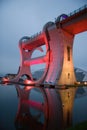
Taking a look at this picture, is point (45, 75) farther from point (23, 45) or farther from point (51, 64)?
point (23, 45)

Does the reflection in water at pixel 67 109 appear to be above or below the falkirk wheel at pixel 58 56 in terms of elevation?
below

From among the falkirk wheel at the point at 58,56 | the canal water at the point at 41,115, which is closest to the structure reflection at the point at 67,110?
the canal water at the point at 41,115

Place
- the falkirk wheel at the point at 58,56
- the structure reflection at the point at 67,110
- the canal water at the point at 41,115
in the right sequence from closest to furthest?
the canal water at the point at 41,115 < the structure reflection at the point at 67,110 < the falkirk wheel at the point at 58,56

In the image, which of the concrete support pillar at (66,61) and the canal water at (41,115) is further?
the concrete support pillar at (66,61)

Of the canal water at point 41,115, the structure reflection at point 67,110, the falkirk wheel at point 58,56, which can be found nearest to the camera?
the canal water at point 41,115

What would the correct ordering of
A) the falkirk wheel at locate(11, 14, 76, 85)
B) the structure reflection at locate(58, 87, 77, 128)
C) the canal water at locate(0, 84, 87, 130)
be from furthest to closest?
1. the falkirk wheel at locate(11, 14, 76, 85)
2. the structure reflection at locate(58, 87, 77, 128)
3. the canal water at locate(0, 84, 87, 130)

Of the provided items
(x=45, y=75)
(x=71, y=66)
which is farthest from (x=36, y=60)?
(x=71, y=66)

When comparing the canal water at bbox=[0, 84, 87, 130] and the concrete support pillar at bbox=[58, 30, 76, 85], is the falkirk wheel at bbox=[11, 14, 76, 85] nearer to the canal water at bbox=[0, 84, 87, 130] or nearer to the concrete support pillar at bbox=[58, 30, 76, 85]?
the concrete support pillar at bbox=[58, 30, 76, 85]

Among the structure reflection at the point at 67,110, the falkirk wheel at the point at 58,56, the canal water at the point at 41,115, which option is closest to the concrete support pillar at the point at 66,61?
the falkirk wheel at the point at 58,56

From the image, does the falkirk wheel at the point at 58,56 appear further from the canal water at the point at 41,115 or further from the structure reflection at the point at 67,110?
the canal water at the point at 41,115

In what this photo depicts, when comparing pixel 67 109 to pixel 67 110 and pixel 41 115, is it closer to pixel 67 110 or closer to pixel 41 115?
pixel 67 110

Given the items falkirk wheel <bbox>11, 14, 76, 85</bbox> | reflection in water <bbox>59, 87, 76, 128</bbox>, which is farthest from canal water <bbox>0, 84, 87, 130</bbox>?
falkirk wheel <bbox>11, 14, 76, 85</bbox>

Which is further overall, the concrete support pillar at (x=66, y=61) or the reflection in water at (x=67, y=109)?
the concrete support pillar at (x=66, y=61)

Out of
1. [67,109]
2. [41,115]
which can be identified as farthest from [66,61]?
[41,115]
